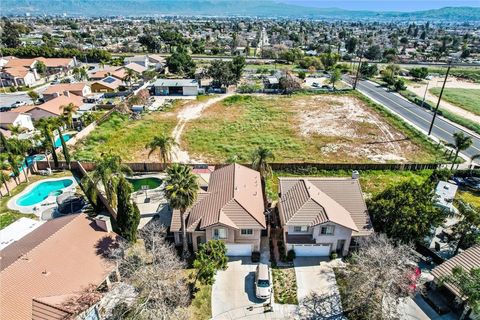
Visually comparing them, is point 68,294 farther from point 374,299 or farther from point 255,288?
point 374,299

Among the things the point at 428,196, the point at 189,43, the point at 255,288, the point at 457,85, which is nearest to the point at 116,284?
the point at 255,288

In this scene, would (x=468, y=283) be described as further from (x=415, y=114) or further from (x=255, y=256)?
(x=415, y=114)

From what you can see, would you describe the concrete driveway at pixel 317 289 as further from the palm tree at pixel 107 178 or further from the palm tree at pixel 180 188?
the palm tree at pixel 107 178

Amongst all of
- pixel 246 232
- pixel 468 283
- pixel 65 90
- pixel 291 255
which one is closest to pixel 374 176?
pixel 291 255

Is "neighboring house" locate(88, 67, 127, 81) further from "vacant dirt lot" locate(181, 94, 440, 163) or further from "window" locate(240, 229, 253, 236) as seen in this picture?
"window" locate(240, 229, 253, 236)

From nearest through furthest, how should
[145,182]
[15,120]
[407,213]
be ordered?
[407,213] < [145,182] < [15,120]

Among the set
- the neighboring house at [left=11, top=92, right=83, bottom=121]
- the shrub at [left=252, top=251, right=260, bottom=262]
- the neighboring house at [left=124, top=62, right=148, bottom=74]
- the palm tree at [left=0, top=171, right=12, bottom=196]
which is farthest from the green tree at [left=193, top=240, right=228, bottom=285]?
the neighboring house at [left=124, top=62, right=148, bottom=74]
